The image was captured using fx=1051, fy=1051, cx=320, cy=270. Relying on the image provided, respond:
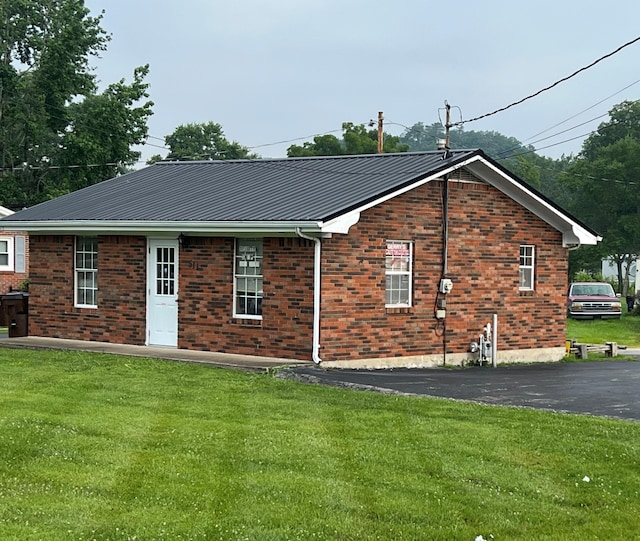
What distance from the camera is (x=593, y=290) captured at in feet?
144

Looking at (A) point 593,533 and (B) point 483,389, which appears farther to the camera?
(B) point 483,389

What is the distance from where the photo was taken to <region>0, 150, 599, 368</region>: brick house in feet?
62.5

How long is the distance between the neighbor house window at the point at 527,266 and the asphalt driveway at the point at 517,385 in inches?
107

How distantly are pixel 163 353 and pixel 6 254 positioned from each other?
73.9ft

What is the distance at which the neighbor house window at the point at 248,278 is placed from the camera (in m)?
19.6

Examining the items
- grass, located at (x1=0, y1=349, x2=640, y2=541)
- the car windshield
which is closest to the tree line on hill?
the car windshield

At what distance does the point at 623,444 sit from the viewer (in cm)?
1111

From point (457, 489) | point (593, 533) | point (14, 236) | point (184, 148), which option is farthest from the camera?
point (184, 148)

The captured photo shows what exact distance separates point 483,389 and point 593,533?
8496 mm

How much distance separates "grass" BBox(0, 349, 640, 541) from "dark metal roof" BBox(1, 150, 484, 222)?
5744 millimetres

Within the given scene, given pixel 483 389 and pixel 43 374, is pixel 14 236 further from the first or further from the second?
pixel 483 389

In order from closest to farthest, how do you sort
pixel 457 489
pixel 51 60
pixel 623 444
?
1. pixel 457 489
2. pixel 623 444
3. pixel 51 60

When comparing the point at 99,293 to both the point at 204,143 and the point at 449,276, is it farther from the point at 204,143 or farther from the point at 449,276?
the point at 204,143

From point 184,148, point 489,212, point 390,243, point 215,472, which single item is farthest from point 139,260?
point 184,148
